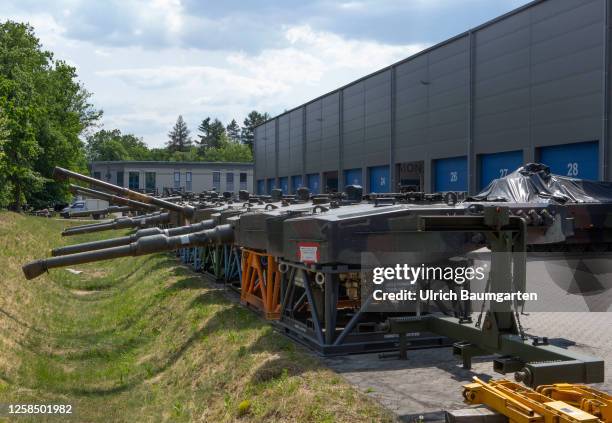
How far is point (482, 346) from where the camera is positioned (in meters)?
7.05

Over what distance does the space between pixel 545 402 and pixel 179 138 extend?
155m

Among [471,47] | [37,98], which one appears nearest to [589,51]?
[471,47]

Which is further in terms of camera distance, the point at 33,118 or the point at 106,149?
the point at 106,149

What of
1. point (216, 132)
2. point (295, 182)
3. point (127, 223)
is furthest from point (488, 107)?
point (216, 132)

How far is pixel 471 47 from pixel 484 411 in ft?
83.3

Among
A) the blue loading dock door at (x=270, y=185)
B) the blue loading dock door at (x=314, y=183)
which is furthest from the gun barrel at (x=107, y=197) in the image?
the blue loading dock door at (x=270, y=185)

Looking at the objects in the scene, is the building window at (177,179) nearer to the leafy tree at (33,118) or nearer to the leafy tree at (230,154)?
the leafy tree at (33,118)

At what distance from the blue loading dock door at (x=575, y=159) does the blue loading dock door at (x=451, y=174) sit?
5389 millimetres

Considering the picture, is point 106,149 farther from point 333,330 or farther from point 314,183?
point 333,330

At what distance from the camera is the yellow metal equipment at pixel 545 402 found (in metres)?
4.39

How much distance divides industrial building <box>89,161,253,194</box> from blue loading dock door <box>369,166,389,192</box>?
4708 cm

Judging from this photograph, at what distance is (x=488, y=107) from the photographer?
2736 cm

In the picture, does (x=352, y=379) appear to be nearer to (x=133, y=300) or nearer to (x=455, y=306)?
(x=455, y=306)

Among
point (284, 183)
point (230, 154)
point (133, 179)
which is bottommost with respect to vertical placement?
point (284, 183)
